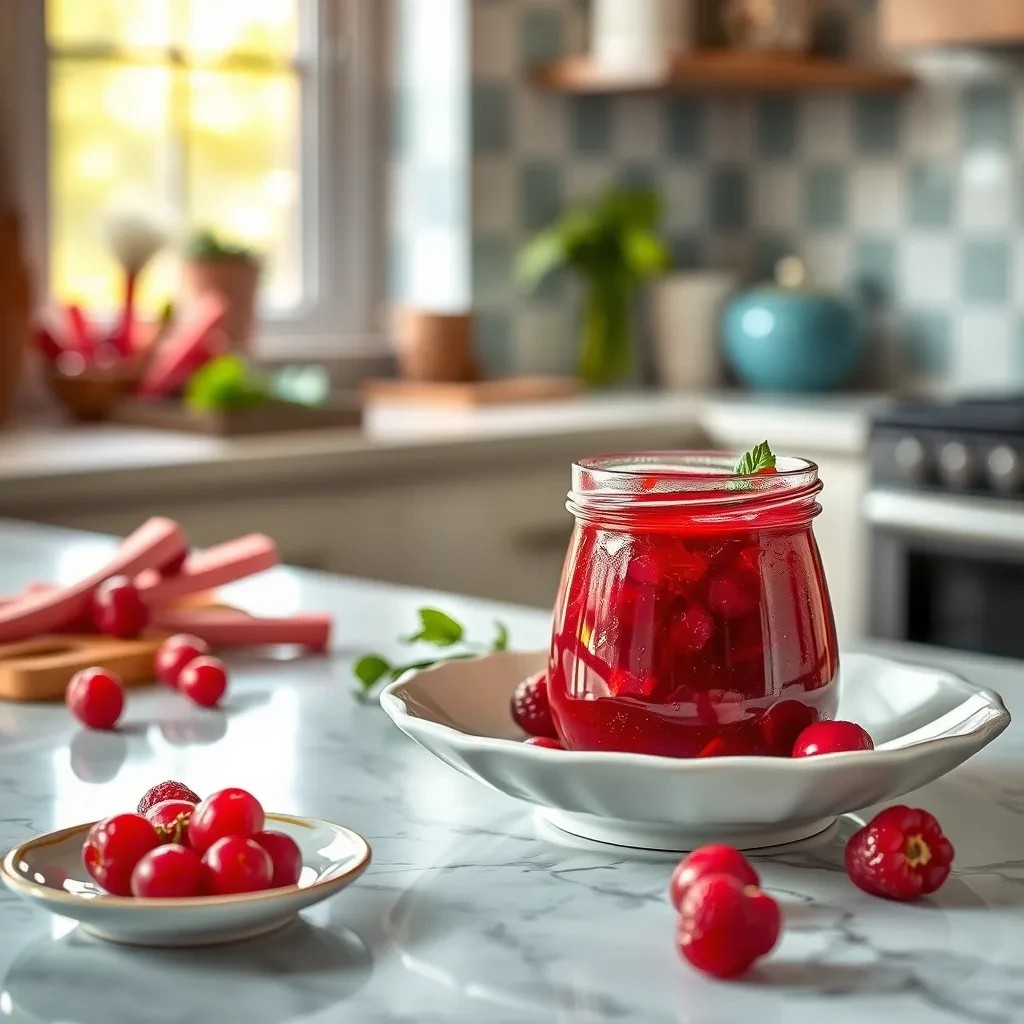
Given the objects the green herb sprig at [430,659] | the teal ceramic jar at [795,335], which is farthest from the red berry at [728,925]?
the teal ceramic jar at [795,335]

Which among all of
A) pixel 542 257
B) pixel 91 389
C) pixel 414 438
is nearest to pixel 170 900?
pixel 414 438

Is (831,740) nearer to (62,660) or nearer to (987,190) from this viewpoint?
(62,660)

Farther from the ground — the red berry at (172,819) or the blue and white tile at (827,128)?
the blue and white tile at (827,128)

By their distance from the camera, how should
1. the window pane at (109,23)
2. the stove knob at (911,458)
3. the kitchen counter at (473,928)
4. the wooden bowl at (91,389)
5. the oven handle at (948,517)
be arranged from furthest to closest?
the window pane at (109,23), the wooden bowl at (91,389), the stove knob at (911,458), the oven handle at (948,517), the kitchen counter at (473,928)

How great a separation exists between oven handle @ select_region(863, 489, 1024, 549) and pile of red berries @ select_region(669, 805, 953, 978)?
74.4 inches

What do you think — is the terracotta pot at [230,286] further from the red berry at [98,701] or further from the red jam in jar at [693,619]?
the red jam in jar at [693,619]

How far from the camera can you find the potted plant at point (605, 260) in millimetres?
3383

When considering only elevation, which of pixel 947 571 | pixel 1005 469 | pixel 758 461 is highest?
pixel 758 461

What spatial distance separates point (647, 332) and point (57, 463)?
5.73ft

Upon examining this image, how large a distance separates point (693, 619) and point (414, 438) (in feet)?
6.27

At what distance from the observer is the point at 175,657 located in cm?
111

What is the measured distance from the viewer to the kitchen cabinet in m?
2.89

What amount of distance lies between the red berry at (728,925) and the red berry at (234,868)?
0.16 meters

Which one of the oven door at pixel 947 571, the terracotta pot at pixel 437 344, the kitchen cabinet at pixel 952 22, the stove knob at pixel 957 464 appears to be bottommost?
the oven door at pixel 947 571
